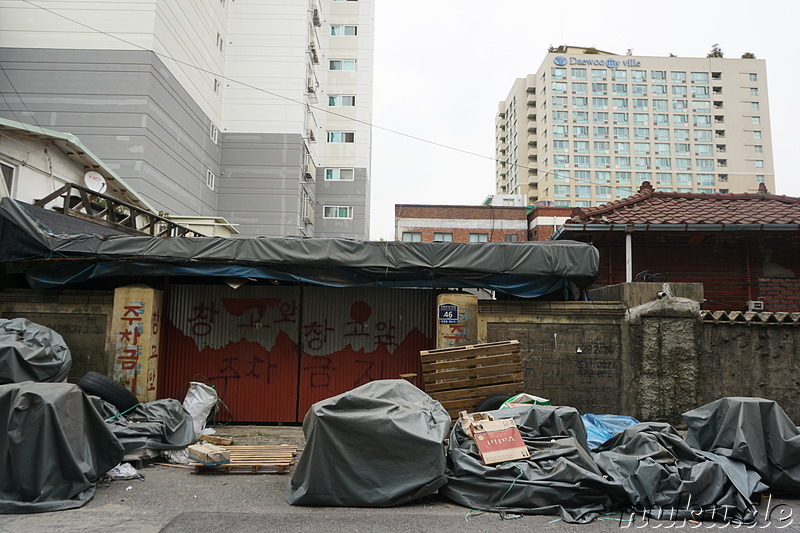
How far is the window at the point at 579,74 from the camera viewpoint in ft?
262

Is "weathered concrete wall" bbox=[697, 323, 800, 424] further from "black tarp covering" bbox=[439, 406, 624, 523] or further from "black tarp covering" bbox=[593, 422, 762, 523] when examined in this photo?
"black tarp covering" bbox=[439, 406, 624, 523]

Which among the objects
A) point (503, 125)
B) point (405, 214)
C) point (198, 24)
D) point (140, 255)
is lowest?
point (140, 255)

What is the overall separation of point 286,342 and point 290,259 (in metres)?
1.83

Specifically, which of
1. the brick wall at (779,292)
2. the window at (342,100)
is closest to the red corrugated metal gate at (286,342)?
the brick wall at (779,292)

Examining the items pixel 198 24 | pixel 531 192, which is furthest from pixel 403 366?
pixel 531 192

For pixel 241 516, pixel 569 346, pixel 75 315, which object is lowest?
pixel 241 516

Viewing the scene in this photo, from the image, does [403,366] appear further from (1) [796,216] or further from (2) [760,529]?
(1) [796,216]

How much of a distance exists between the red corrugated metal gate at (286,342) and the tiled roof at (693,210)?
5249mm

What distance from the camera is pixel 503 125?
94.8 m

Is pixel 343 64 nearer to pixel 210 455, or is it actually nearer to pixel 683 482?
pixel 210 455

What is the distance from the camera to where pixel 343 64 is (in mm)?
42688

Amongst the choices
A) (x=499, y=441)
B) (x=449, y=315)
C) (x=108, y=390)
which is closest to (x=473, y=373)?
(x=449, y=315)

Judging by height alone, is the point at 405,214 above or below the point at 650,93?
below

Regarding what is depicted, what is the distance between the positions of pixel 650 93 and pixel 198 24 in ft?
249
